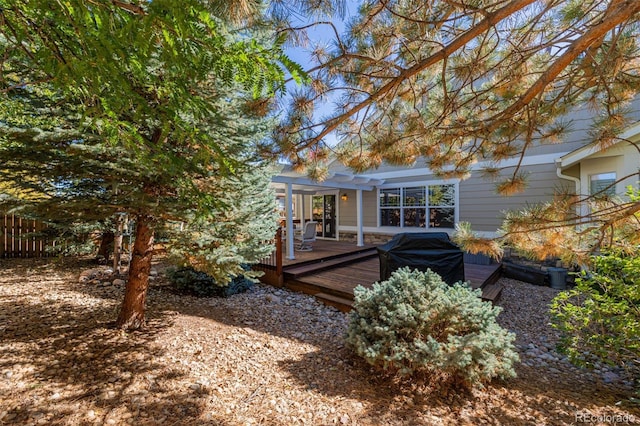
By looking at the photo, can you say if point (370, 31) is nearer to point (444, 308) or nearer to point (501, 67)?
point (501, 67)

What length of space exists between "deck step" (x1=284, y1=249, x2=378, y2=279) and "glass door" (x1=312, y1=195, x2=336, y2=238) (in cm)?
327

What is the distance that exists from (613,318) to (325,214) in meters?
10.5

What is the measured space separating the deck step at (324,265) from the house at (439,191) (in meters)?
0.80

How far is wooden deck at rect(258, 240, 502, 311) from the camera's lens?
5.66 meters

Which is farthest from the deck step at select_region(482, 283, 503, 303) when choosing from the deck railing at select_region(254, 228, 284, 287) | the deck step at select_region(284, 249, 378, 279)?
the deck railing at select_region(254, 228, 284, 287)

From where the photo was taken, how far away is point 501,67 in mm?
3098

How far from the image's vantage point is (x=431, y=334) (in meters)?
2.87

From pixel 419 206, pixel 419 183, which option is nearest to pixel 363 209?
pixel 419 206

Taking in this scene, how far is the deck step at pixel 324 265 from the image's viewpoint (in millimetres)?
6530

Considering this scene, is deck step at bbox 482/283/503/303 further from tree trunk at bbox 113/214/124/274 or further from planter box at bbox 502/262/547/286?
tree trunk at bbox 113/214/124/274

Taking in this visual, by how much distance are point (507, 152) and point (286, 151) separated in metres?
2.71

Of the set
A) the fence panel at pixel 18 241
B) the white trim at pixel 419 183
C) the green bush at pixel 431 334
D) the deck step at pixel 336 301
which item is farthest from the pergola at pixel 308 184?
the fence panel at pixel 18 241

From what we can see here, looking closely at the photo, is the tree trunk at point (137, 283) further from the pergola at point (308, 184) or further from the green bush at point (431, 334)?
the pergola at point (308, 184)

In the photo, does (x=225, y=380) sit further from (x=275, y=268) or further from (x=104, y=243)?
(x=104, y=243)
